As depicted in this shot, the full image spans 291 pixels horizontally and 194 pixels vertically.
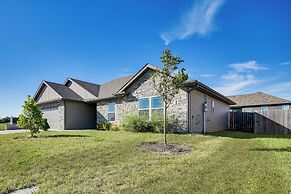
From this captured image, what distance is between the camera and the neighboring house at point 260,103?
2630 centimetres

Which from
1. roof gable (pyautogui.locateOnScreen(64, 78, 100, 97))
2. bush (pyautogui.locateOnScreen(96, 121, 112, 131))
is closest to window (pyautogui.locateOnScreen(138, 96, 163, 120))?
bush (pyautogui.locateOnScreen(96, 121, 112, 131))

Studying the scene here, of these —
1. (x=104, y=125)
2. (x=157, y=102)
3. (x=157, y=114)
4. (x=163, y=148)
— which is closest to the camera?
(x=163, y=148)

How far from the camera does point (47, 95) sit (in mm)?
22031

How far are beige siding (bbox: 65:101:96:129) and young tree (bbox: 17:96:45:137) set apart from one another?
6785 millimetres

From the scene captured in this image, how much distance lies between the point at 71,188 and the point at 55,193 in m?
0.33

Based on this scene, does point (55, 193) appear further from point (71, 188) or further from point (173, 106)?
point (173, 106)

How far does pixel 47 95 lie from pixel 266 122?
68.8 ft

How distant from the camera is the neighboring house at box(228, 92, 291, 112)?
2630 cm

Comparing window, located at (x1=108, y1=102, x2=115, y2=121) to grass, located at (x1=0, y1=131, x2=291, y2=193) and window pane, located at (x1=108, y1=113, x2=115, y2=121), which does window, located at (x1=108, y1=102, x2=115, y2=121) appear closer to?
window pane, located at (x1=108, y1=113, x2=115, y2=121)

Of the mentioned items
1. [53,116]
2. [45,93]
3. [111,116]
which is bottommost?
[53,116]

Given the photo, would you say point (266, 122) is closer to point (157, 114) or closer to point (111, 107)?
point (157, 114)

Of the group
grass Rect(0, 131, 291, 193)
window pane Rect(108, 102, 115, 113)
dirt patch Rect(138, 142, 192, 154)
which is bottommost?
dirt patch Rect(138, 142, 192, 154)

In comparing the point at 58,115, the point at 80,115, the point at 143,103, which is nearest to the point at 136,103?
the point at 143,103

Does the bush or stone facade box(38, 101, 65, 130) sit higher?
stone facade box(38, 101, 65, 130)
